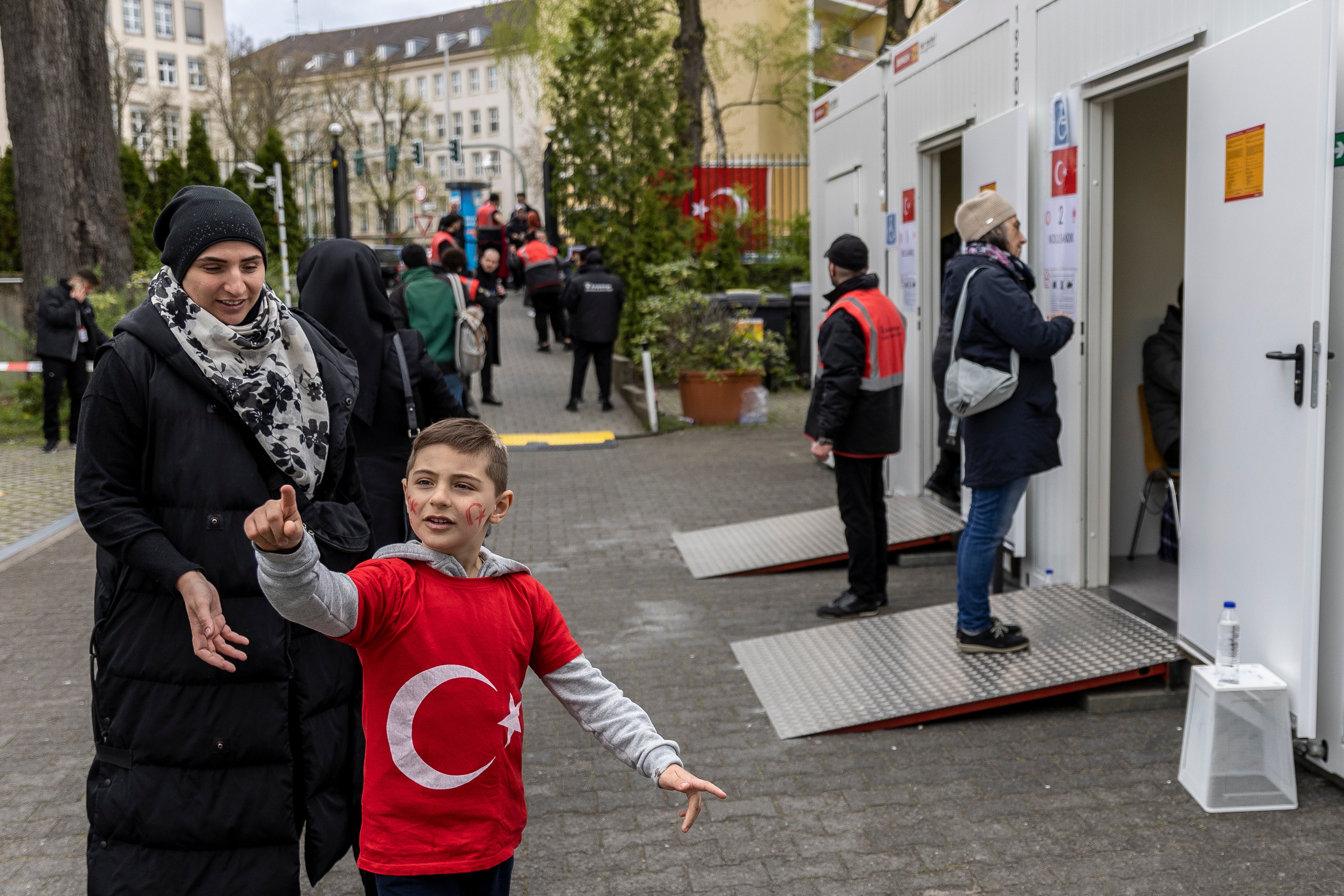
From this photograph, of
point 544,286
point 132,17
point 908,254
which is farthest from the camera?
point 132,17

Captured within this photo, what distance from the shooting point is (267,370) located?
2826mm

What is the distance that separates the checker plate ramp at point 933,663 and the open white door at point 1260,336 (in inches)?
15.4

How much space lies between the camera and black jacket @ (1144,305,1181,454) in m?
7.02

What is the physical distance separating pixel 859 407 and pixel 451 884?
457 cm

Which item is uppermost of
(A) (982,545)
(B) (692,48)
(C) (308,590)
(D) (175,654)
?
(B) (692,48)

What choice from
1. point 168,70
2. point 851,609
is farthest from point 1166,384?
point 168,70

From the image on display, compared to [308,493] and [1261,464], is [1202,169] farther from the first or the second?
[308,493]

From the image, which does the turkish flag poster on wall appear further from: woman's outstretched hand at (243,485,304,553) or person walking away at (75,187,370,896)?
woman's outstretched hand at (243,485,304,553)

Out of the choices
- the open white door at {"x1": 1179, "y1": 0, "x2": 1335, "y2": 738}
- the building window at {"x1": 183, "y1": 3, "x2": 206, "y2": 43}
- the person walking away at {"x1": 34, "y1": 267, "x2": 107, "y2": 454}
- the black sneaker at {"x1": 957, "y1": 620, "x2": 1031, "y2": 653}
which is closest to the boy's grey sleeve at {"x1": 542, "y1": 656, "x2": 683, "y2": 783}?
the open white door at {"x1": 1179, "y1": 0, "x2": 1335, "y2": 738}

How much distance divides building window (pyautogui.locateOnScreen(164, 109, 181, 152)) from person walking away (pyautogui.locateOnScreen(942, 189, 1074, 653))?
73.4 metres

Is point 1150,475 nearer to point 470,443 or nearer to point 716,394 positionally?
point 470,443

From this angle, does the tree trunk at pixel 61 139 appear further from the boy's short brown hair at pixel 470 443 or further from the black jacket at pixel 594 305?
the boy's short brown hair at pixel 470 443

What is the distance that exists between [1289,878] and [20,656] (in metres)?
5.81

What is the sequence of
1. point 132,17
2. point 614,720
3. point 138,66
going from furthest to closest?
1. point 132,17
2. point 138,66
3. point 614,720
